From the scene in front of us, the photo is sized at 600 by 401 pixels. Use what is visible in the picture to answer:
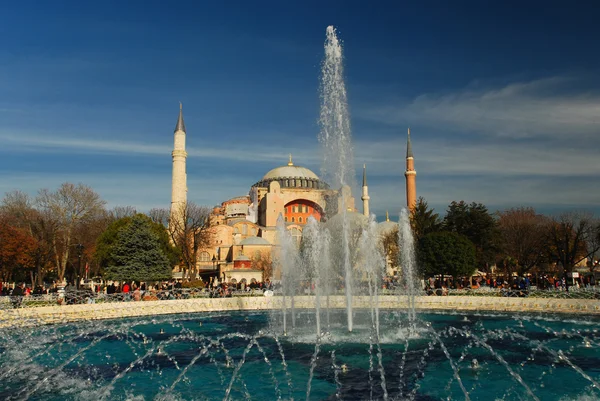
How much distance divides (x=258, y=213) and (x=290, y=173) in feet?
22.2

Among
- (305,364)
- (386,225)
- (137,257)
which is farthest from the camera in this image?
(386,225)

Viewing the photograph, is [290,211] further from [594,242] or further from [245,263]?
[594,242]

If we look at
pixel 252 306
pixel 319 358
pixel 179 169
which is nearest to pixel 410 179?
pixel 179 169

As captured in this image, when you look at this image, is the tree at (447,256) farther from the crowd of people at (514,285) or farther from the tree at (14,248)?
the tree at (14,248)

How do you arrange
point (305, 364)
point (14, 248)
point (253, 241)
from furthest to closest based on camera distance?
point (253, 241), point (14, 248), point (305, 364)

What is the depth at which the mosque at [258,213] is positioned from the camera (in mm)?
38188

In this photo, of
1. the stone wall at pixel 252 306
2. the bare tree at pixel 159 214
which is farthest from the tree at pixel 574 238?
the bare tree at pixel 159 214

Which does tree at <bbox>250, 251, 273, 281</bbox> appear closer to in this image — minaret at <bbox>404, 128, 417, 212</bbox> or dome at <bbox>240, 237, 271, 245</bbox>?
dome at <bbox>240, 237, 271, 245</bbox>

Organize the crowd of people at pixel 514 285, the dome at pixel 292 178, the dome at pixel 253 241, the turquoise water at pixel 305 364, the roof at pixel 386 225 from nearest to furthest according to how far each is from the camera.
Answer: the turquoise water at pixel 305 364 < the crowd of people at pixel 514 285 < the dome at pixel 253 241 < the roof at pixel 386 225 < the dome at pixel 292 178

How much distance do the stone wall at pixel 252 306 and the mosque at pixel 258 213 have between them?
46.5 feet

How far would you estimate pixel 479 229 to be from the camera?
30766 millimetres

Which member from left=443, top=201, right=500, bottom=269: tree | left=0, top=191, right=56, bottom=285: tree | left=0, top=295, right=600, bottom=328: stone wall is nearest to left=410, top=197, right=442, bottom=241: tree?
left=443, top=201, right=500, bottom=269: tree

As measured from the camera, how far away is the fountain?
25.6 feet

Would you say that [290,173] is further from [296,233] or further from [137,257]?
[137,257]
